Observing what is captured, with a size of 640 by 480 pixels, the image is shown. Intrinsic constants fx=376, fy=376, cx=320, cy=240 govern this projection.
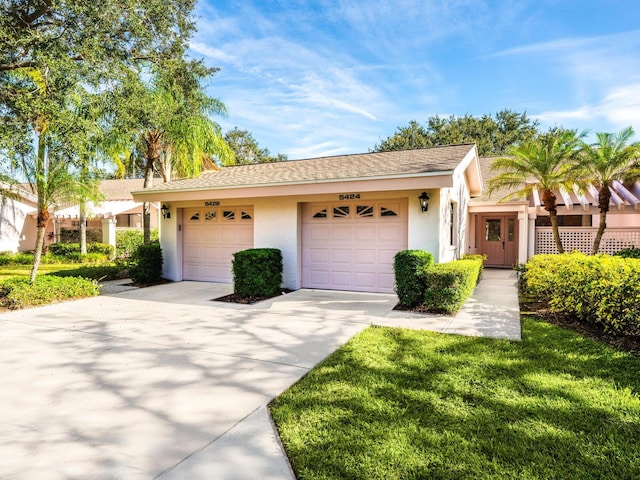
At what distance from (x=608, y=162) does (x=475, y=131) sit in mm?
28808

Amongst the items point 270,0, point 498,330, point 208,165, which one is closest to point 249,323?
point 498,330

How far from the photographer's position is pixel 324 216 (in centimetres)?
1089

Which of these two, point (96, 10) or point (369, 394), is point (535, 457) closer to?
point (369, 394)

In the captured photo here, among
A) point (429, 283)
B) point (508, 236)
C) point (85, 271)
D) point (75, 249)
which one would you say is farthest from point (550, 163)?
point (75, 249)

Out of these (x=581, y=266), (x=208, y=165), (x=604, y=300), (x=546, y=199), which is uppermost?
(x=208, y=165)

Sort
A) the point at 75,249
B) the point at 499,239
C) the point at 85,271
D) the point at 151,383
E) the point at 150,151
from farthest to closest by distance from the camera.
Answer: the point at 75,249 → the point at 499,239 → the point at 150,151 → the point at 85,271 → the point at 151,383

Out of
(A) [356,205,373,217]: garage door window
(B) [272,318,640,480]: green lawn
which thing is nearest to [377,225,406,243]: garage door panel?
(A) [356,205,373,217]: garage door window

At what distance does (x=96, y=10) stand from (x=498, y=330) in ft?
33.2

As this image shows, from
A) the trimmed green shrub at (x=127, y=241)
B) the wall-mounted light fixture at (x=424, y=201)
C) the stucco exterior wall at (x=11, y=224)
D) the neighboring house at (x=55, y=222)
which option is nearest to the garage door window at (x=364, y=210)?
the wall-mounted light fixture at (x=424, y=201)

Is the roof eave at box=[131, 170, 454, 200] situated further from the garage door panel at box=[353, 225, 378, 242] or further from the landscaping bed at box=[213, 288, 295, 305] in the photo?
the landscaping bed at box=[213, 288, 295, 305]

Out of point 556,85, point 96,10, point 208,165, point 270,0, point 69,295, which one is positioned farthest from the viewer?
point 556,85

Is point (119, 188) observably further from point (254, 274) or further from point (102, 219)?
point (254, 274)

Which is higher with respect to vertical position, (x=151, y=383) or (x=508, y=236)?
(x=508, y=236)

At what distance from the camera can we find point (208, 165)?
1670 cm
